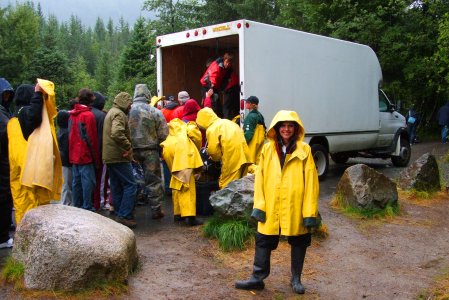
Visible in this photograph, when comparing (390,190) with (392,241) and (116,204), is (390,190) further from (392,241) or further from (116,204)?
(116,204)

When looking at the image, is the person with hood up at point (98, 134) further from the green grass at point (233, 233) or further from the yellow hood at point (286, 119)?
the yellow hood at point (286, 119)

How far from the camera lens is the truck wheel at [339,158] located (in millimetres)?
12797

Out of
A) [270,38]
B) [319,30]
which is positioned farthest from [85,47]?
[270,38]

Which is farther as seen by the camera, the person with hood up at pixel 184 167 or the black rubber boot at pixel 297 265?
the person with hood up at pixel 184 167

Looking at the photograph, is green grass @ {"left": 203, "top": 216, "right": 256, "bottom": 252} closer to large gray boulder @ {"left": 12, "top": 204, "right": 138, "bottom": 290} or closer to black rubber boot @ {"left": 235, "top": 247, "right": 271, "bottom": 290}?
black rubber boot @ {"left": 235, "top": 247, "right": 271, "bottom": 290}

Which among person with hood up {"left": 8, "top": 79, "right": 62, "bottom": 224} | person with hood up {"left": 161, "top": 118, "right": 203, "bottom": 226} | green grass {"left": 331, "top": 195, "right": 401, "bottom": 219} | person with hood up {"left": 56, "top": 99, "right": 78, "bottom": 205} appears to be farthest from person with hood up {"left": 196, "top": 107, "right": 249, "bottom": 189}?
person with hood up {"left": 8, "top": 79, "right": 62, "bottom": 224}

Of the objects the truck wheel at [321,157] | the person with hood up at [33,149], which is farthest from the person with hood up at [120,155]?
the truck wheel at [321,157]

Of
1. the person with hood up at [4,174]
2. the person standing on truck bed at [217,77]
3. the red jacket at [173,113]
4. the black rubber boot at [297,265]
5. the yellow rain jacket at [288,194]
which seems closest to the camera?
the yellow rain jacket at [288,194]

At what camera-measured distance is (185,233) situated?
20.9ft

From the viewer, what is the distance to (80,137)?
665 centimetres

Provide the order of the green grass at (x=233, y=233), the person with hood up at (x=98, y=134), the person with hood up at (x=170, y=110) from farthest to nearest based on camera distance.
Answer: the person with hood up at (x=170, y=110)
the person with hood up at (x=98, y=134)
the green grass at (x=233, y=233)

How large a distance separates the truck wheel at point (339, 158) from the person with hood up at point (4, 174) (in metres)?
8.88

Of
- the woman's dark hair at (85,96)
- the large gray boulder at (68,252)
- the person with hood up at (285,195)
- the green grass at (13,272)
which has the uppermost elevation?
the woman's dark hair at (85,96)

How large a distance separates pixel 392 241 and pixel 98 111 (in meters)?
4.65
